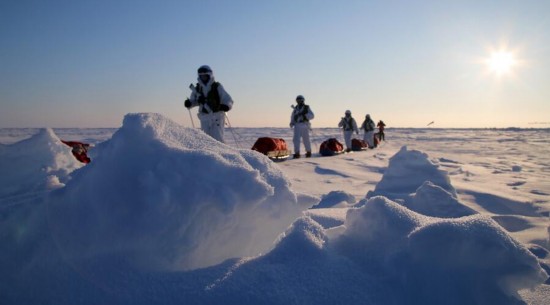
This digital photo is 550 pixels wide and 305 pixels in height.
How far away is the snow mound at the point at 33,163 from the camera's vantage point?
2.38 m

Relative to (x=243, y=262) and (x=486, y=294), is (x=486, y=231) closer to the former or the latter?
(x=486, y=294)

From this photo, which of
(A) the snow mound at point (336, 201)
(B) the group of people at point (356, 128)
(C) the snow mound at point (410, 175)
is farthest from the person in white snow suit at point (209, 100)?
(B) the group of people at point (356, 128)

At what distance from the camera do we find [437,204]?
114 inches

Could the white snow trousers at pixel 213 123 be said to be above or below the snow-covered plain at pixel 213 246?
above

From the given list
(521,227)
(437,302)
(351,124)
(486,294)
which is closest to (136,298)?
(437,302)

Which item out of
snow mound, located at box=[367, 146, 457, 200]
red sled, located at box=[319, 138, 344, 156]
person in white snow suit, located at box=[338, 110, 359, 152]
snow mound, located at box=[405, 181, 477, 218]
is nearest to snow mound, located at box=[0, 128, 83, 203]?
snow mound, located at box=[405, 181, 477, 218]

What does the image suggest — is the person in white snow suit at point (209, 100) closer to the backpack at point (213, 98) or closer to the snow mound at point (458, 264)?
the backpack at point (213, 98)

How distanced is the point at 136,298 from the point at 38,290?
0.34 m

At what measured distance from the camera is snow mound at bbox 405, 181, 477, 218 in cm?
285

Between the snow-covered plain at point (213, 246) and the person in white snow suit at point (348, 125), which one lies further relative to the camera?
the person in white snow suit at point (348, 125)

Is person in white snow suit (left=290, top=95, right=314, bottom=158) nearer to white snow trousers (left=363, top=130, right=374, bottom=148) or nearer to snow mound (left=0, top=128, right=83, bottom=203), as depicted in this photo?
white snow trousers (left=363, top=130, right=374, bottom=148)

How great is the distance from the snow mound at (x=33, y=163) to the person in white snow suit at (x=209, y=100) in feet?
13.5

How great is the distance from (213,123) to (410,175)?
13.7ft

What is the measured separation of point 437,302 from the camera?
3.67 ft
